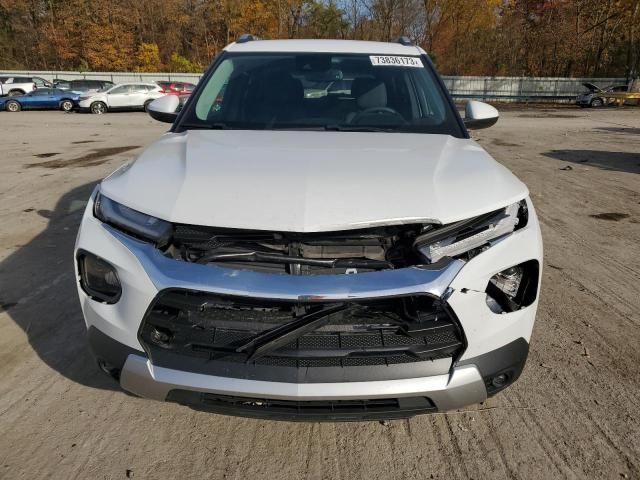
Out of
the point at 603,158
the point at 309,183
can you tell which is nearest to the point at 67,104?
the point at 603,158

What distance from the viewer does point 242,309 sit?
187 centimetres

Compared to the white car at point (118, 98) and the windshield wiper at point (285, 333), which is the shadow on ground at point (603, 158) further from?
the white car at point (118, 98)

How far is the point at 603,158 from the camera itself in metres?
10.1

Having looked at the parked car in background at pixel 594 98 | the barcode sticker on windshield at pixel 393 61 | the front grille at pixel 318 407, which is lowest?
the parked car in background at pixel 594 98

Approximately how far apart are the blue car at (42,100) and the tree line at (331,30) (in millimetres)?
21988

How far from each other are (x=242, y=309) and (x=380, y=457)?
930mm

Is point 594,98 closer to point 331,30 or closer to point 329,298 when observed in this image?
point 331,30

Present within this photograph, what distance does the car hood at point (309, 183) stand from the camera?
189 centimetres

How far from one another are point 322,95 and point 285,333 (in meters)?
A: 2.03

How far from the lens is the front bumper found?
175cm

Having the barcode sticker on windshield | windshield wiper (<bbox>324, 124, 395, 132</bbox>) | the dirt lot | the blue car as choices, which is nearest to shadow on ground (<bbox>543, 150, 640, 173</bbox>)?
the dirt lot

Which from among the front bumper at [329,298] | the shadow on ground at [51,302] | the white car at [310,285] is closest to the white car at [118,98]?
the shadow on ground at [51,302]

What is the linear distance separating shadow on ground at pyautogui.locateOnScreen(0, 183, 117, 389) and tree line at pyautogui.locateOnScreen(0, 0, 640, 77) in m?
42.5

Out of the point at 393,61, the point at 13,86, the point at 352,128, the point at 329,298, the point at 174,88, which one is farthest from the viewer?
the point at 13,86
